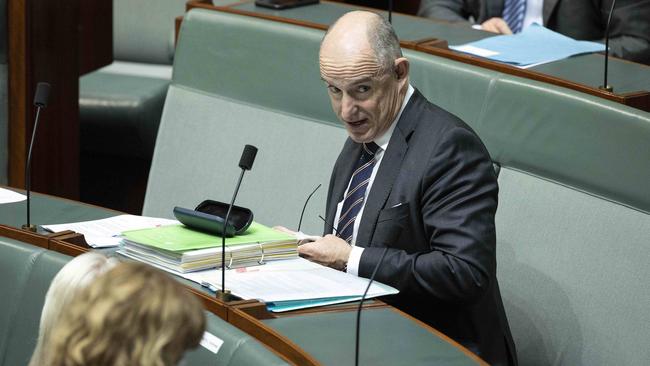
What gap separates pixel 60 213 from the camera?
2.47 meters

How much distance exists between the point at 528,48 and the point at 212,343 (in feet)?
4.87

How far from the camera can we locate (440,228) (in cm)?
216

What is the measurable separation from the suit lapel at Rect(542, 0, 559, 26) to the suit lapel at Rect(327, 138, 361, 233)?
1318mm

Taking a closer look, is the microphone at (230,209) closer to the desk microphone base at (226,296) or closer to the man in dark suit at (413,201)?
the desk microphone base at (226,296)

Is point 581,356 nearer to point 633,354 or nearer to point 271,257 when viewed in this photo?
point 633,354

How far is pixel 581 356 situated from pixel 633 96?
0.57 meters

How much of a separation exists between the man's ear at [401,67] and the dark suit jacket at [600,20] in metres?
1.27

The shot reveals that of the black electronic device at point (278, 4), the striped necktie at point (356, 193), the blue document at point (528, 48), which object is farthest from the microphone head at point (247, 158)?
the black electronic device at point (278, 4)

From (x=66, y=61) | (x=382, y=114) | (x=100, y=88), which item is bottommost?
(x=100, y=88)

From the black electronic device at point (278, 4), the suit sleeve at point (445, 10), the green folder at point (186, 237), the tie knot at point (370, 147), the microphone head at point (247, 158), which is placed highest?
the black electronic device at point (278, 4)

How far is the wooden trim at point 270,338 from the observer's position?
1713mm

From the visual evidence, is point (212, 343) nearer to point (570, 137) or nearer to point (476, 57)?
point (570, 137)

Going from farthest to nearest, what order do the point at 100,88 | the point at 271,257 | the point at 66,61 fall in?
the point at 100,88
the point at 66,61
the point at 271,257

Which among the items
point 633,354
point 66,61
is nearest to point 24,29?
point 66,61
